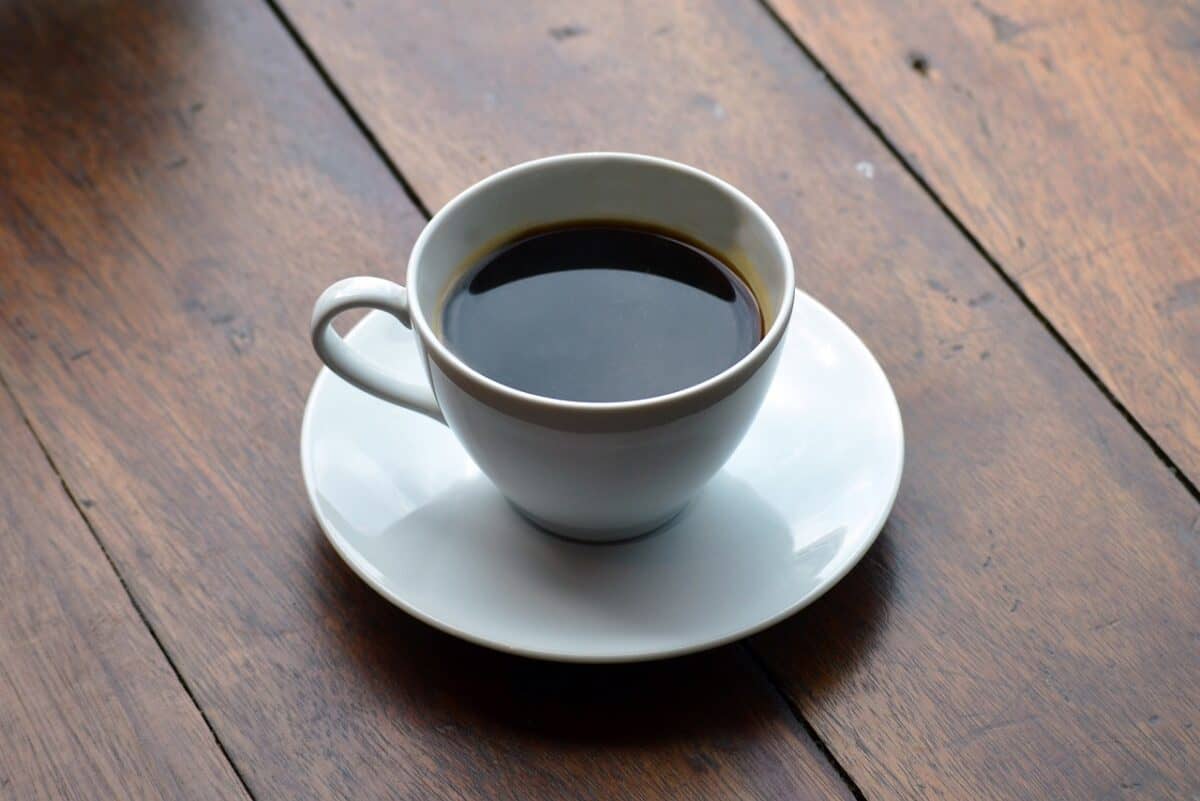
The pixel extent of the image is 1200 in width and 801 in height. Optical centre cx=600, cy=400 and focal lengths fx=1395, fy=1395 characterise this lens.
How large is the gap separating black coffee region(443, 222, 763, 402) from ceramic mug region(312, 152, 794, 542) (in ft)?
0.03

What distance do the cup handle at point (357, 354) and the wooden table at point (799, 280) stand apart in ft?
0.30

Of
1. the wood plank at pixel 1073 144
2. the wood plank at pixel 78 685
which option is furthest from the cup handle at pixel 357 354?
the wood plank at pixel 1073 144

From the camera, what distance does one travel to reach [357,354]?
0.67m

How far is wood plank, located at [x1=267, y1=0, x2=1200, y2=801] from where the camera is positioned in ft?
2.07

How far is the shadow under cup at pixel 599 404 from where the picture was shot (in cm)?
59

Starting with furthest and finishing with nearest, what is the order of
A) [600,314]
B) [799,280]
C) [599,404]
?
[799,280] < [600,314] < [599,404]

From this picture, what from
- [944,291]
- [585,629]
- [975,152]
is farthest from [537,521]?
[975,152]

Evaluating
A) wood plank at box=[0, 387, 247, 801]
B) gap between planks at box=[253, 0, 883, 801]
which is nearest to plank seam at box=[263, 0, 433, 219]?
gap between planks at box=[253, 0, 883, 801]

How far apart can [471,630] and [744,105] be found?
0.43m

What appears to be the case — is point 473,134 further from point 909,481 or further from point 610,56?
point 909,481

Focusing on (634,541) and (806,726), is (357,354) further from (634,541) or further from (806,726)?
(806,726)

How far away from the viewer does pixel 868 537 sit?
66cm

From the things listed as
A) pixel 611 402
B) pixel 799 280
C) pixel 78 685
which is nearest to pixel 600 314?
pixel 611 402

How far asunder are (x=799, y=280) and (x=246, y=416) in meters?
0.33
